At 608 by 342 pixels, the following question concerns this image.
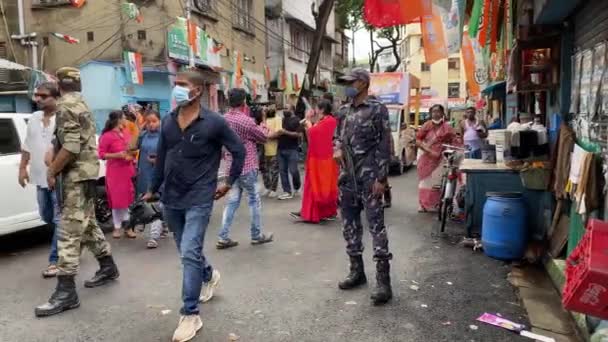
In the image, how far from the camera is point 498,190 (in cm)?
646

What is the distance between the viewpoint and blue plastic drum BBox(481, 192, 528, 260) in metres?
5.82

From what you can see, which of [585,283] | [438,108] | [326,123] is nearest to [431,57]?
[438,108]

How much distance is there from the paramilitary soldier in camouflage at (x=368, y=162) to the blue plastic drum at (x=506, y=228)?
178 centimetres

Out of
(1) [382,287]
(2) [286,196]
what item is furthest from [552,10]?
(2) [286,196]

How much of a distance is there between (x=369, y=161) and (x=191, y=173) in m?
1.53

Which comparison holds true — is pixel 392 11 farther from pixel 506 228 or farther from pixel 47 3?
pixel 47 3

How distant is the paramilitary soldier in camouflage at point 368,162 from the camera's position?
4.62m

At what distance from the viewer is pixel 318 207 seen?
815 cm

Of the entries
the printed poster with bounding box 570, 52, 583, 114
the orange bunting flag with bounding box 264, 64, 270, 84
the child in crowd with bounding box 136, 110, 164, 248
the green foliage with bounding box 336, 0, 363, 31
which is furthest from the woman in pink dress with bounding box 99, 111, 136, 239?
the green foliage with bounding box 336, 0, 363, 31

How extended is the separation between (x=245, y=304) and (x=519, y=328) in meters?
2.17

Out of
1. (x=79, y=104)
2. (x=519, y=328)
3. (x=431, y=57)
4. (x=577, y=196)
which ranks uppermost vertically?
(x=431, y=57)

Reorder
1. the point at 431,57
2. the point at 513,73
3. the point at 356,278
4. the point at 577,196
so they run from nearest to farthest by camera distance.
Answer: the point at 577,196 → the point at 356,278 → the point at 513,73 → the point at 431,57

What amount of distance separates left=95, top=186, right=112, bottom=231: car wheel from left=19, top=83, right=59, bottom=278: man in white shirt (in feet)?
7.02

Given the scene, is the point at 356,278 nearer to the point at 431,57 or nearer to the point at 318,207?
the point at 318,207
